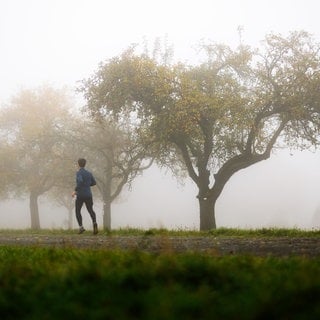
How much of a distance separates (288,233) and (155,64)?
13.9 m

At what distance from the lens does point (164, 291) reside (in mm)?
4148

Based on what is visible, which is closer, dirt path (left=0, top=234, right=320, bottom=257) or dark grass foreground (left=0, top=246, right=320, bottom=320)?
dark grass foreground (left=0, top=246, right=320, bottom=320)

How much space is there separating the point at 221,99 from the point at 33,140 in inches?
803

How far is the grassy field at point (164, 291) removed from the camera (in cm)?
355

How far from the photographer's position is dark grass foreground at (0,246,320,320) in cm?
355

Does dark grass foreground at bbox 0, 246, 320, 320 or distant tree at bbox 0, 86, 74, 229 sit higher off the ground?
distant tree at bbox 0, 86, 74, 229

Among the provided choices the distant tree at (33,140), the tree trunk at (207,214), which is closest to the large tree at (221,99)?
the tree trunk at (207,214)

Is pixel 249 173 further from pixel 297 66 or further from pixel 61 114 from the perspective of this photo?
pixel 297 66

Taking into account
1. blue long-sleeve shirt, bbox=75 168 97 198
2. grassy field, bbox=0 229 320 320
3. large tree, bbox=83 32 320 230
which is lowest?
grassy field, bbox=0 229 320 320

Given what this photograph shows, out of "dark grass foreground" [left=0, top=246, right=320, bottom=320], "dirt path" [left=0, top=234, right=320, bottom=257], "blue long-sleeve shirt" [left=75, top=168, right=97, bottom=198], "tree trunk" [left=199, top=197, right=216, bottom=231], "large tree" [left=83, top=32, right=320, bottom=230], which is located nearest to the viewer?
"dark grass foreground" [left=0, top=246, right=320, bottom=320]

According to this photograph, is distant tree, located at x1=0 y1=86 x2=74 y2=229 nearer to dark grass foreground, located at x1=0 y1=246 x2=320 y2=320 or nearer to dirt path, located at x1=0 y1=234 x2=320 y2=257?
dirt path, located at x1=0 y1=234 x2=320 y2=257

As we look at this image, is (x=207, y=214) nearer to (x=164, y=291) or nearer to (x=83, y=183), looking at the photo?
(x=83, y=183)

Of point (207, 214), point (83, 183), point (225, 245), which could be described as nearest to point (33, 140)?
point (207, 214)

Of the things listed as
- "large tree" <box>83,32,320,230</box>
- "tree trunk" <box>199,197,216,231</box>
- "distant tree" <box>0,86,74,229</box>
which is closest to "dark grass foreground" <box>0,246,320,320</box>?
"large tree" <box>83,32,320,230</box>
